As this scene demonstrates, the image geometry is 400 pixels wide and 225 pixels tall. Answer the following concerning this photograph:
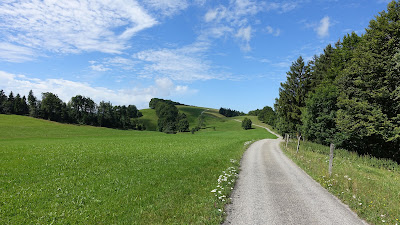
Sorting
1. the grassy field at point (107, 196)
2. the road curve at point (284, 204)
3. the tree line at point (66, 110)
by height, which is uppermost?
the tree line at point (66, 110)

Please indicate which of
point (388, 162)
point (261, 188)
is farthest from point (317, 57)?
point (261, 188)

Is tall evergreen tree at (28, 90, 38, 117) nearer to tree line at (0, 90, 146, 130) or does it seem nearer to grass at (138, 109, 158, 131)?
tree line at (0, 90, 146, 130)

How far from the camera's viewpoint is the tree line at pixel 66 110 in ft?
374

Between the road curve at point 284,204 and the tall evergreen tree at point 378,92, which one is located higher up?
the tall evergreen tree at point 378,92

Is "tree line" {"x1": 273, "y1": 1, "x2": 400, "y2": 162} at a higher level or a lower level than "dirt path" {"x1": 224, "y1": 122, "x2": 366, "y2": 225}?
higher

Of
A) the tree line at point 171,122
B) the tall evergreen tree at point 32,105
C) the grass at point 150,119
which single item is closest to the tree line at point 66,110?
the tall evergreen tree at point 32,105

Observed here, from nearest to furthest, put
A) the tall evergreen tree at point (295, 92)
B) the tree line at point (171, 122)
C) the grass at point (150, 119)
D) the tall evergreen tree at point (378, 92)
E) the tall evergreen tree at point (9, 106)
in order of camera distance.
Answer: the tall evergreen tree at point (378, 92) < the tall evergreen tree at point (295, 92) < the tall evergreen tree at point (9, 106) < the tree line at point (171, 122) < the grass at point (150, 119)

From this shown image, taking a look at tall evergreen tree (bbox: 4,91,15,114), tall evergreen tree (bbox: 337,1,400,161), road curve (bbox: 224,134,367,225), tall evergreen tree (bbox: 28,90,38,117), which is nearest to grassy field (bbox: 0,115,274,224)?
road curve (bbox: 224,134,367,225)

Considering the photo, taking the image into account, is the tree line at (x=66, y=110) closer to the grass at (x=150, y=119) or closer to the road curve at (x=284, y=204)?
the grass at (x=150, y=119)

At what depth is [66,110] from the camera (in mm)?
117562

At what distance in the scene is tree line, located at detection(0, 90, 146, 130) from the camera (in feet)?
374

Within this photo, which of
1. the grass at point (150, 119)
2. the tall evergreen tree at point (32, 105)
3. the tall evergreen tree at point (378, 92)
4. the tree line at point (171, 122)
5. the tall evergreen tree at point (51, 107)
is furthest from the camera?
the grass at point (150, 119)

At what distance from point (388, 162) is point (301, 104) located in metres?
26.5

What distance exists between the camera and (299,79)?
5222 centimetres
